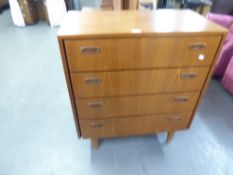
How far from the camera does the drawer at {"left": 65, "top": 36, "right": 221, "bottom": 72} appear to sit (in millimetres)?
884

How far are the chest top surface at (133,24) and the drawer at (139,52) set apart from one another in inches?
1.4

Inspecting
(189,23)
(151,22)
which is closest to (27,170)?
(151,22)

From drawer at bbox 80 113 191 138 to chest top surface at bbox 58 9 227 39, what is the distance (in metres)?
0.62

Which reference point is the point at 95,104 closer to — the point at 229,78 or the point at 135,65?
the point at 135,65

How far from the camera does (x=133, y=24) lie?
99cm

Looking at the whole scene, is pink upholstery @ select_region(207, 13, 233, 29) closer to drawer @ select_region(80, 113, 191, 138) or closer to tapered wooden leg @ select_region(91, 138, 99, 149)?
drawer @ select_region(80, 113, 191, 138)

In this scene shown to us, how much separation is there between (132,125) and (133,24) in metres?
0.72

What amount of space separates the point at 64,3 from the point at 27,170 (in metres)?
3.79

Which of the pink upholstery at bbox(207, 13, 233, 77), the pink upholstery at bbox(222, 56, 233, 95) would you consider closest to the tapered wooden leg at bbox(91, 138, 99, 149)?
the pink upholstery at bbox(222, 56, 233, 95)

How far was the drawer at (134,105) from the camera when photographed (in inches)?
44.0

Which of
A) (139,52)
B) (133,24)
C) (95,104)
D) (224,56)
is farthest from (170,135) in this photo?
(224,56)

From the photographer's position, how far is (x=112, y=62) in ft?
3.11

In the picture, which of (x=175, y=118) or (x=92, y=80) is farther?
(x=175, y=118)

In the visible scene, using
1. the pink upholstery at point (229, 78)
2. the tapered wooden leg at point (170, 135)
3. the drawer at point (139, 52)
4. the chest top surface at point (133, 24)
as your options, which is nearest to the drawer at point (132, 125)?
the tapered wooden leg at point (170, 135)
